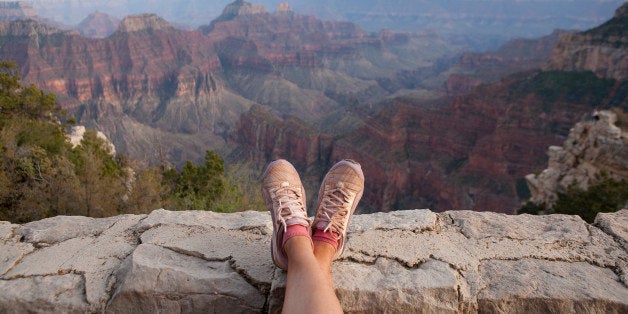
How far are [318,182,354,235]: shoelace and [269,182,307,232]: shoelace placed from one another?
17 centimetres

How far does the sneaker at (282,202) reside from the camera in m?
2.32

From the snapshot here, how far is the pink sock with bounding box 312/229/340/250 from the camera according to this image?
2.47 m

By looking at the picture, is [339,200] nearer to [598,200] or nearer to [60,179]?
[60,179]

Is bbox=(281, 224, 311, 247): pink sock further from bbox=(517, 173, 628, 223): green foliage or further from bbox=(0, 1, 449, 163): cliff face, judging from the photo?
bbox=(0, 1, 449, 163): cliff face

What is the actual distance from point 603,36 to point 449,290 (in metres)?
57.2

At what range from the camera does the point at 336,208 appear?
9.02ft

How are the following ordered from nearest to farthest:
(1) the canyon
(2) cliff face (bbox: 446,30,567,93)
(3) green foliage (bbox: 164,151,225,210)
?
(3) green foliage (bbox: 164,151,225,210), (1) the canyon, (2) cliff face (bbox: 446,30,567,93)

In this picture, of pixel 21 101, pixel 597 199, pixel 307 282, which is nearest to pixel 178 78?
pixel 21 101

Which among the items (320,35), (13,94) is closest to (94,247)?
(13,94)

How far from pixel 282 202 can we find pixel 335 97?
119577mm

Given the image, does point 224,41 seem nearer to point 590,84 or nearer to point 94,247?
point 590,84

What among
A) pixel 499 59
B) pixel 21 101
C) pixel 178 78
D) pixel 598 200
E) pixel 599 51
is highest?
pixel 599 51

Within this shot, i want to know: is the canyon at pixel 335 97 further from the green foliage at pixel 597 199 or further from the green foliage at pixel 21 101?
the green foliage at pixel 597 199

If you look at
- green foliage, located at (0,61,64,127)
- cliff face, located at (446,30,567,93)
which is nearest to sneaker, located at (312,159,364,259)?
green foliage, located at (0,61,64,127)
